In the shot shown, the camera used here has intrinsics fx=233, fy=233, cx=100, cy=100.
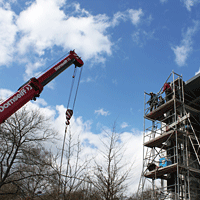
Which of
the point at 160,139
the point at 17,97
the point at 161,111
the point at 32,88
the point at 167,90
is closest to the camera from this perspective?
the point at 17,97

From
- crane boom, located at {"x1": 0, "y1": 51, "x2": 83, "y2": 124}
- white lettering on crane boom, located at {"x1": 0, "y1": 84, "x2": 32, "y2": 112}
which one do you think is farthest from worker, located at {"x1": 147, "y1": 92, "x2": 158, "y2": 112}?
white lettering on crane boom, located at {"x1": 0, "y1": 84, "x2": 32, "y2": 112}

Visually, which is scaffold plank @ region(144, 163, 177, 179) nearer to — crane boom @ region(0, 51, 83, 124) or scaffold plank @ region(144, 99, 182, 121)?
scaffold plank @ region(144, 99, 182, 121)

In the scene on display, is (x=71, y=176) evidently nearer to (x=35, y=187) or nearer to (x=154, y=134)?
(x=154, y=134)

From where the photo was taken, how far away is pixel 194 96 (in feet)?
66.1

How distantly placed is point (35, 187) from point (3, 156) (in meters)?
4.41

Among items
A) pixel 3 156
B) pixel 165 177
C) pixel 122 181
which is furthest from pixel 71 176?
pixel 3 156

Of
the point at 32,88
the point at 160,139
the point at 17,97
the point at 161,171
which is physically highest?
the point at 160,139

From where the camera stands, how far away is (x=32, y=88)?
13508 millimetres

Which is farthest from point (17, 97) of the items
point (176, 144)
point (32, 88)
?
point (176, 144)

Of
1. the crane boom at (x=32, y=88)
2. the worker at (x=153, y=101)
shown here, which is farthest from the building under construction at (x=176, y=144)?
the crane boom at (x=32, y=88)

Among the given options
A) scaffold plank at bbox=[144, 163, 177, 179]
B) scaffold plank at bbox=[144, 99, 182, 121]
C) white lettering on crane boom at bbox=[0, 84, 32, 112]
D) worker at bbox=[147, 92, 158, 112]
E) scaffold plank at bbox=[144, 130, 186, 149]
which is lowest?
scaffold plank at bbox=[144, 163, 177, 179]

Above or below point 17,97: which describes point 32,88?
above

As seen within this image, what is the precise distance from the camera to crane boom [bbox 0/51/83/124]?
11797 mm

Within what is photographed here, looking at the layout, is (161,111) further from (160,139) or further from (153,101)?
(160,139)
